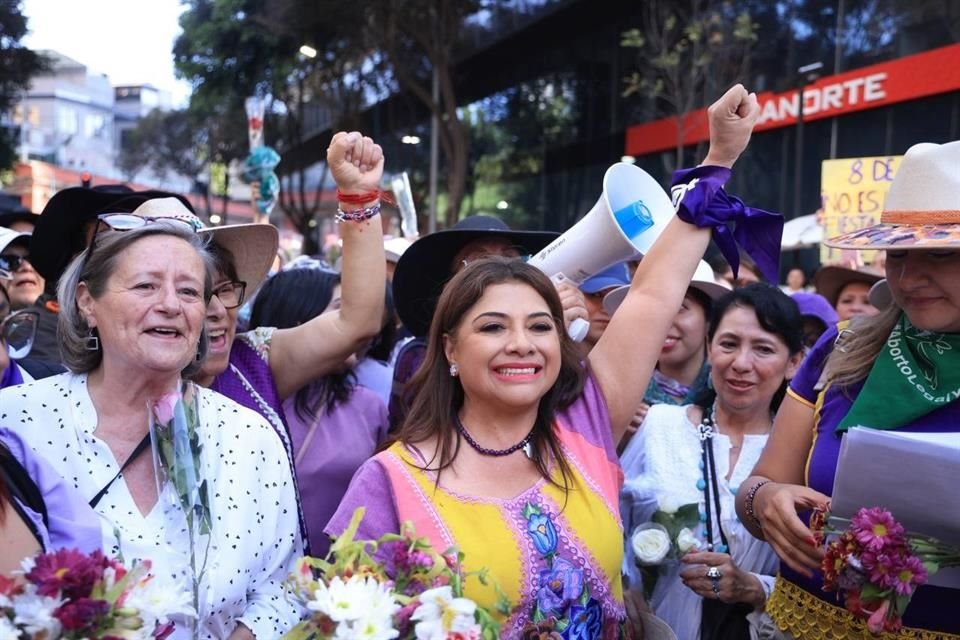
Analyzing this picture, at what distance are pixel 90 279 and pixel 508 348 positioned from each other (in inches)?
43.6

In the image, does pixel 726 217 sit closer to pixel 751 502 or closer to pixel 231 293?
pixel 751 502

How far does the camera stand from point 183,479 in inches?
92.7

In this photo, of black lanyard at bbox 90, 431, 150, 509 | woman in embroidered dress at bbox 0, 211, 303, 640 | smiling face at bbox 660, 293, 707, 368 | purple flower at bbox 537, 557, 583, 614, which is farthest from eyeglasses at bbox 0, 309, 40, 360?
smiling face at bbox 660, 293, 707, 368

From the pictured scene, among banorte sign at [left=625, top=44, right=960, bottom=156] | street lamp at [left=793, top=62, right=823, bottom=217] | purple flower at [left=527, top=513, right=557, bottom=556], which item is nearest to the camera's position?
purple flower at [left=527, top=513, right=557, bottom=556]

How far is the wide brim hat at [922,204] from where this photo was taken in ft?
7.56

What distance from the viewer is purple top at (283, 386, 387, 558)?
3.48 metres

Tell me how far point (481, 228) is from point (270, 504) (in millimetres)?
1449

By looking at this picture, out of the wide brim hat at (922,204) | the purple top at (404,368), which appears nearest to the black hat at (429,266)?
the purple top at (404,368)

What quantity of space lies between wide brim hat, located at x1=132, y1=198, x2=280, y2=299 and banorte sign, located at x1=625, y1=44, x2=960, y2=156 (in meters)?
15.2

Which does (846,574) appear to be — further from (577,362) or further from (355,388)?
(355,388)

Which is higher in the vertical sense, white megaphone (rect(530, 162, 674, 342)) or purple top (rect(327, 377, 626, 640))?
white megaphone (rect(530, 162, 674, 342))

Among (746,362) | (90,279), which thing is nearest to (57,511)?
(90,279)

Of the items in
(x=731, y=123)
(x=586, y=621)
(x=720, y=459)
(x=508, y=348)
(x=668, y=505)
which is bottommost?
(x=586, y=621)

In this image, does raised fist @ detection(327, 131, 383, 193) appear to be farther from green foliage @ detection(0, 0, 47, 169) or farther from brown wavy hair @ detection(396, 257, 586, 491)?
green foliage @ detection(0, 0, 47, 169)
